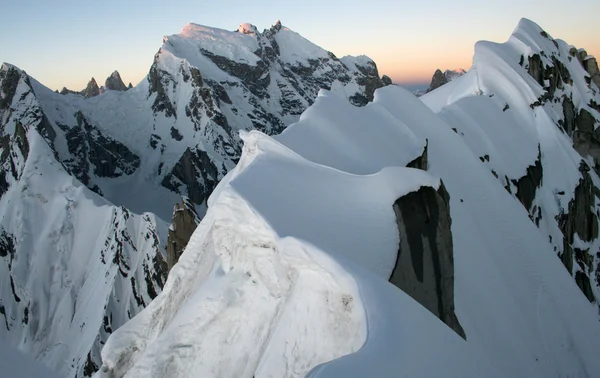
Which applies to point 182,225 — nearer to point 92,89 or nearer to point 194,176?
point 194,176

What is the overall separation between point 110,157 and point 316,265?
10567cm

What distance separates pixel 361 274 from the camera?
8570 millimetres

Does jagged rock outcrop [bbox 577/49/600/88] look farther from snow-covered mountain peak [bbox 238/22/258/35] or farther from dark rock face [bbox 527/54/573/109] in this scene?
snow-covered mountain peak [bbox 238/22/258/35]

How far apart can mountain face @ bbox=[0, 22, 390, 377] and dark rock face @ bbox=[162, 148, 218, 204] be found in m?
0.25

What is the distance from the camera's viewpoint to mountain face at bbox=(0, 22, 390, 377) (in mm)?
52469

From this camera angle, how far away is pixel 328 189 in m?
12.4

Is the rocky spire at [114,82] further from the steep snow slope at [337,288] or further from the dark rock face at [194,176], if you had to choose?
the steep snow slope at [337,288]

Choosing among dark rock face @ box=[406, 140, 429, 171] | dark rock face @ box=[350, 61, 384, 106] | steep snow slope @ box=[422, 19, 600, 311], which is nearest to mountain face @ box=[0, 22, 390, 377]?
dark rock face @ box=[350, 61, 384, 106]

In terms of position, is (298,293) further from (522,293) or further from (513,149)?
(513,149)

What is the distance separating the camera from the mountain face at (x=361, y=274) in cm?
827

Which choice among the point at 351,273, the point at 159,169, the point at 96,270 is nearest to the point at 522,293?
the point at 351,273

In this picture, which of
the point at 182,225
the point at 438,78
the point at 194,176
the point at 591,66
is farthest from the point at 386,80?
the point at 182,225

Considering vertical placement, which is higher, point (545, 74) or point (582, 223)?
point (545, 74)

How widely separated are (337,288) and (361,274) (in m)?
0.61
